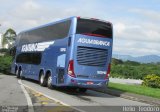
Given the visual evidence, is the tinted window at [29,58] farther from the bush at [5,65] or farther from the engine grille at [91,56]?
the bush at [5,65]

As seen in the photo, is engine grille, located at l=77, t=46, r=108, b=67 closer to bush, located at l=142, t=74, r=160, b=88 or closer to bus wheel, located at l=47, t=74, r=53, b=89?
bus wheel, located at l=47, t=74, r=53, b=89

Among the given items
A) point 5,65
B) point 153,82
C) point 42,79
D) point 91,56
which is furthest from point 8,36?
point 91,56

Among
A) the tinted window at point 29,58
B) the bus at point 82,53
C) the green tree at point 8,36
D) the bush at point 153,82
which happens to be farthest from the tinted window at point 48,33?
the green tree at point 8,36

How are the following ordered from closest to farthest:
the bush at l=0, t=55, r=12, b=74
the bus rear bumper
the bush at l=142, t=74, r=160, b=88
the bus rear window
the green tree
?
the bus rear bumper, the bus rear window, the bush at l=142, t=74, r=160, b=88, the bush at l=0, t=55, r=12, b=74, the green tree

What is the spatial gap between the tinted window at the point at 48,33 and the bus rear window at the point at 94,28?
886 millimetres

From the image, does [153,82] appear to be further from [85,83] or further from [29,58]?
[85,83]

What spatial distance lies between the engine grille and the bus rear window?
80 centimetres

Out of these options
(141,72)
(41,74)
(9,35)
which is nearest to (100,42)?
(41,74)

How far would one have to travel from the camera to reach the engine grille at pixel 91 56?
22953 millimetres

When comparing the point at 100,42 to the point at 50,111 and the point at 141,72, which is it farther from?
the point at 141,72

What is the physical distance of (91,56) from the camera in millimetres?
23141

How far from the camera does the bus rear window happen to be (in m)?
22.9

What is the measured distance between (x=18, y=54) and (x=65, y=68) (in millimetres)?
15251

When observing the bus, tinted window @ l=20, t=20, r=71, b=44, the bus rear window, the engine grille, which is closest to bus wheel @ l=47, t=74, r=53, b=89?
the bus
